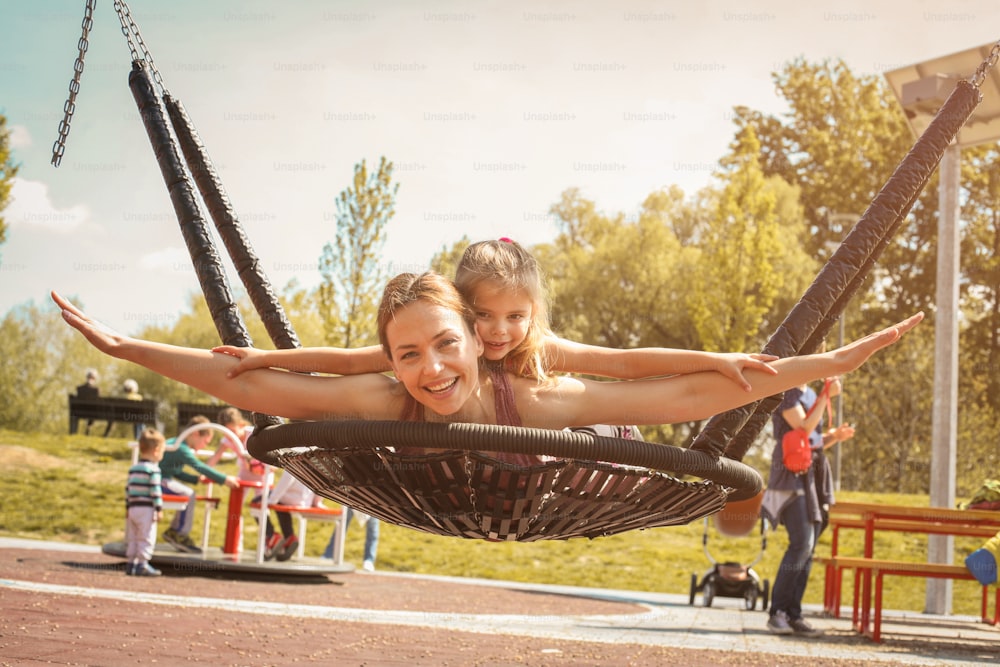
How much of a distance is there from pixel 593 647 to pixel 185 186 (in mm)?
3406

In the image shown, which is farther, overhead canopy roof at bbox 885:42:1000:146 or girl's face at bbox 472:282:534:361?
overhead canopy roof at bbox 885:42:1000:146

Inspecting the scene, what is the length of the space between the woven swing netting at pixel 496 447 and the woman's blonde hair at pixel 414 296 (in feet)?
0.95

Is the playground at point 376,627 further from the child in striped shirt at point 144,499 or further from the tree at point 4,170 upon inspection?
the tree at point 4,170

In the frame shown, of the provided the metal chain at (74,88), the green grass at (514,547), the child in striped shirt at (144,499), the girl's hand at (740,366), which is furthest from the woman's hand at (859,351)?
the green grass at (514,547)

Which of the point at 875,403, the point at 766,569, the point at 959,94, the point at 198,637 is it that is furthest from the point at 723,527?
the point at 875,403

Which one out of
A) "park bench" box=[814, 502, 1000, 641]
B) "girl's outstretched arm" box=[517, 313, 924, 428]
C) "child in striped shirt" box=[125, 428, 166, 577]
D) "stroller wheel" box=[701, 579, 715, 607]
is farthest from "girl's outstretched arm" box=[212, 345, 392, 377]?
"stroller wheel" box=[701, 579, 715, 607]

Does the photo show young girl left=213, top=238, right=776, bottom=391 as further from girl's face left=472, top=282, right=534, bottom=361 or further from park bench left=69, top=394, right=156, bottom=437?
park bench left=69, top=394, right=156, bottom=437

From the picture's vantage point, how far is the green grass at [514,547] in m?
11.9

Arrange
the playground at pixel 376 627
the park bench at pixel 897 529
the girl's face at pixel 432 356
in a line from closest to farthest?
the girl's face at pixel 432 356 → the playground at pixel 376 627 → the park bench at pixel 897 529

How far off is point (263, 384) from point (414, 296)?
1.41ft

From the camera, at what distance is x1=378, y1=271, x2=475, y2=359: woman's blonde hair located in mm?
2424

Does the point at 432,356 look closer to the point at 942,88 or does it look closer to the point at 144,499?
the point at 144,499

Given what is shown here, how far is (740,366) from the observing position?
2.51 m

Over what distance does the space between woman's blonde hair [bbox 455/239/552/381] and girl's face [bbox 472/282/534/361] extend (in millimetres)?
12
